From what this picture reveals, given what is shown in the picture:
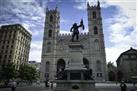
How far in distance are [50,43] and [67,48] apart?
8977 millimetres

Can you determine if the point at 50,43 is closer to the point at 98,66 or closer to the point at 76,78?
the point at 98,66

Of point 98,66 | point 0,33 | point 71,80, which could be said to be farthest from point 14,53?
point 71,80

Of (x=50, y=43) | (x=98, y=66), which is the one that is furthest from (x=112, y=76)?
(x=50, y=43)

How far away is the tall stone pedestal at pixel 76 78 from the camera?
15.6 metres

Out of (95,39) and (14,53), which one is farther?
(95,39)

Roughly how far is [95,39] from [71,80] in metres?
56.4

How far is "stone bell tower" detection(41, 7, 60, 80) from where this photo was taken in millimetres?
69688

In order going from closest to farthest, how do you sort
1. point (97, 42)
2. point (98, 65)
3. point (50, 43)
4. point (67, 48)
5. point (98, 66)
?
point (98, 66) → point (98, 65) → point (97, 42) → point (67, 48) → point (50, 43)

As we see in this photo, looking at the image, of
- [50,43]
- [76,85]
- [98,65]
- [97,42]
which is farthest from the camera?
[50,43]

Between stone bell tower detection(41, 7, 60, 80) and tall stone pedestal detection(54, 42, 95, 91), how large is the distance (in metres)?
52.4

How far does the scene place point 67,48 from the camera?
73.2m

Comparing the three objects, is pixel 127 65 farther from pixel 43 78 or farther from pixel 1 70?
pixel 1 70

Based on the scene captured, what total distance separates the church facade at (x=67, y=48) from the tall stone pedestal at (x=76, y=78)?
49.1 metres

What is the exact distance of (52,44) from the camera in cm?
7388
